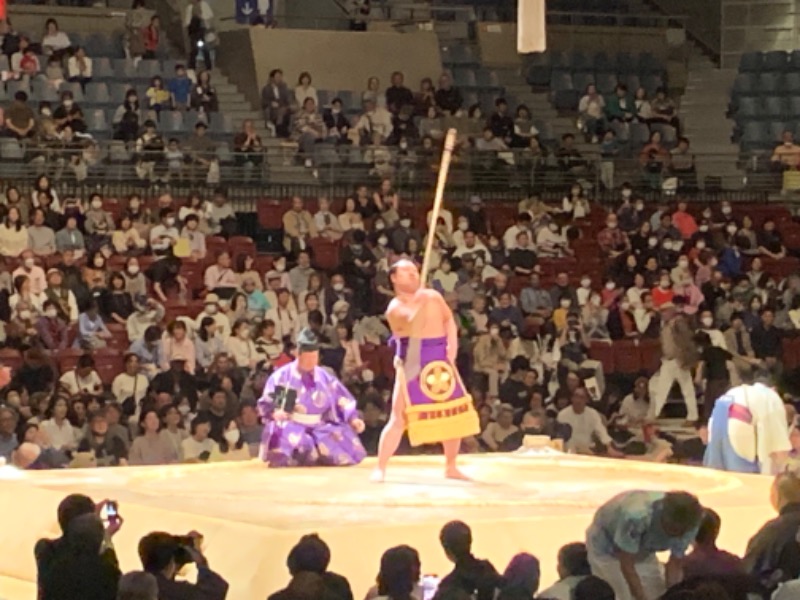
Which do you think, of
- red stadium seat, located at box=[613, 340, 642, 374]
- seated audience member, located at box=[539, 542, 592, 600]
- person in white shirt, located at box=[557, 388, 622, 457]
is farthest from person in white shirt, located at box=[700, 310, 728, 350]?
→ seated audience member, located at box=[539, 542, 592, 600]

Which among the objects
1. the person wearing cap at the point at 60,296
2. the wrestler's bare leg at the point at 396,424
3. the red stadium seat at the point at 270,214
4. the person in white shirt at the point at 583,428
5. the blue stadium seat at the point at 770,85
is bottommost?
the person in white shirt at the point at 583,428

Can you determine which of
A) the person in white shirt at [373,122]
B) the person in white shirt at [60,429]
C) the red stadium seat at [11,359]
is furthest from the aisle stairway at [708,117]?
the person in white shirt at [60,429]

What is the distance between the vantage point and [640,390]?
33.3ft

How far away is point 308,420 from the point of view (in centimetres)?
766

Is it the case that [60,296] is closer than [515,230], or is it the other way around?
[60,296]

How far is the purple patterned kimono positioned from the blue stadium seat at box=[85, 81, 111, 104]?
477 cm

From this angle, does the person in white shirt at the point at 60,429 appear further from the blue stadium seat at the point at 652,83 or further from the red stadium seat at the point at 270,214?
the blue stadium seat at the point at 652,83

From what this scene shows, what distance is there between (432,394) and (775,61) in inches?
316

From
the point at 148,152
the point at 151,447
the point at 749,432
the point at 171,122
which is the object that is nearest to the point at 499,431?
the point at 151,447

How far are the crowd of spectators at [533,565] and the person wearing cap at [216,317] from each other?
221 inches

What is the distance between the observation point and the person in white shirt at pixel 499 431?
9273mm

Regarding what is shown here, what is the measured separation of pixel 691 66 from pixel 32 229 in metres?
6.55

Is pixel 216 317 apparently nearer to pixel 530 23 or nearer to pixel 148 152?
pixel 148 152

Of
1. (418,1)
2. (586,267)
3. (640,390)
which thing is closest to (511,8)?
(418,1)
